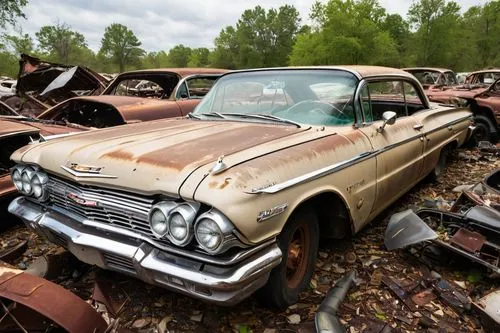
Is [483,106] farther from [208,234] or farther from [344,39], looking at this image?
[344,39]

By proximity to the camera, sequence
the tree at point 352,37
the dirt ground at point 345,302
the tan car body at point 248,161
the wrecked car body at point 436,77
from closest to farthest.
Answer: the tan car body at point 248,161 → the dirt ground at point 345,302 → the wrecked car body at point 436,77 → the tree at point 352,37

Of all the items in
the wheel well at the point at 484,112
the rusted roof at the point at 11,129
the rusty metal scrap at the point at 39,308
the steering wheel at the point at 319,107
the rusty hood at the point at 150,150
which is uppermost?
the steering wheel at the point at 319,107

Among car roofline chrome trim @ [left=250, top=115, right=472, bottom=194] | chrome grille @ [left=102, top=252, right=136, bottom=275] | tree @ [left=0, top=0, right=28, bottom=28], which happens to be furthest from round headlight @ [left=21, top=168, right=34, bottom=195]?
tree @ [left=0, top=0, right=28, bottom=28]

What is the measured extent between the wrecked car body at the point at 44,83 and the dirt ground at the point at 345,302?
478 centimetres

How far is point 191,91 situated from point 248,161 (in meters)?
4.68

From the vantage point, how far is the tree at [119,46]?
3014 inches

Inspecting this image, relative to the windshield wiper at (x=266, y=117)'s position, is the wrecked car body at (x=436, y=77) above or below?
below

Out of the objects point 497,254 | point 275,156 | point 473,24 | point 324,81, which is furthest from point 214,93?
point 473,24

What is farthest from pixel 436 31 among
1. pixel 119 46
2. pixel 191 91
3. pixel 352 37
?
pixel 119 46

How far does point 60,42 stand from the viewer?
57.9 meters

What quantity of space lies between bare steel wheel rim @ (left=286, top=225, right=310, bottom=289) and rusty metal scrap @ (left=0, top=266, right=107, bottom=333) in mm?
1205

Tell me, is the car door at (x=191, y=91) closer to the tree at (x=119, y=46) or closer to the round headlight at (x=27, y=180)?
the round headlight at (x=27, y=180)

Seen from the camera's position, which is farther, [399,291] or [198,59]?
[198,59]

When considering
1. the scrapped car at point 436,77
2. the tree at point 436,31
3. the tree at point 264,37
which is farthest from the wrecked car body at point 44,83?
the tree at point 264,37
